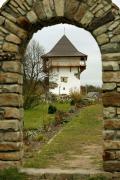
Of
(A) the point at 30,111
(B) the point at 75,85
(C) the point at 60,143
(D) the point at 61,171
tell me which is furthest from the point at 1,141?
(B) the point at 75,85

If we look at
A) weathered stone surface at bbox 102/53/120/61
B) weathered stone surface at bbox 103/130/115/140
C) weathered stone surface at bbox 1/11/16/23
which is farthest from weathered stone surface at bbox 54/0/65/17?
weathered stone surface at bbox 103/130/115/140

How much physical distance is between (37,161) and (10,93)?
2.08m

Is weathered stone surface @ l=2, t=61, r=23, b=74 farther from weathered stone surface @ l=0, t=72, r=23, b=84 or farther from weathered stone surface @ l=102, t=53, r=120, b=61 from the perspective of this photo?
weathered stone surface @ l=102, t=53, r=120, b=61

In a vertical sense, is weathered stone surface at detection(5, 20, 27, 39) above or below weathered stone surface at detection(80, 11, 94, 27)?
below

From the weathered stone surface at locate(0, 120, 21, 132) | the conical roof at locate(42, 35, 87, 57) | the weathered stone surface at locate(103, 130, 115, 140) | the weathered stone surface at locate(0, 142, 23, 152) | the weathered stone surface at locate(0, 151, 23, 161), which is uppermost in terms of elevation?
the conical roof at locate(42, 35, 87, 57)

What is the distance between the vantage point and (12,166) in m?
9.73

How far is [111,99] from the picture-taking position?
949 cm

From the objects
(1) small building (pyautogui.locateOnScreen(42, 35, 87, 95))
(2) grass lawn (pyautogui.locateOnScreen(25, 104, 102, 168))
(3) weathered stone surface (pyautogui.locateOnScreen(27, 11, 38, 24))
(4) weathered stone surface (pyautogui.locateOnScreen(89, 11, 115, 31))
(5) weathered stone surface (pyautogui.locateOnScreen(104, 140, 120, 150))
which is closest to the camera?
(5) weathered stone surface (pyautogui.locateOnScreen(104, 140, 120, 150))

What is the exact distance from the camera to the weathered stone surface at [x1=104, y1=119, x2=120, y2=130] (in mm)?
9414

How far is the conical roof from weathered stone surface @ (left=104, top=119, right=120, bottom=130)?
46.8 meters

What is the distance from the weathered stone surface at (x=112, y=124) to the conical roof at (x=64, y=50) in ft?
153

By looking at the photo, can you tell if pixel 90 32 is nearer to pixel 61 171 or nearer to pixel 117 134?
pixel 117 134

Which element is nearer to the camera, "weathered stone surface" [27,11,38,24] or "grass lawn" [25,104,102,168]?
"weathered stone surface" [27,11,38,24]

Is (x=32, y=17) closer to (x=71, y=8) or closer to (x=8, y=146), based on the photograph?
(x=71, y=8)
